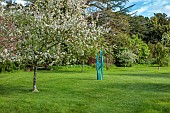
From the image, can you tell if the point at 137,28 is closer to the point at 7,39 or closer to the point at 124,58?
the point at 124,58

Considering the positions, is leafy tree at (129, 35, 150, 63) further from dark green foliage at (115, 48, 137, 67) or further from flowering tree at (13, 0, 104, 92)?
flowering tree at (13, 0, 104, 92)

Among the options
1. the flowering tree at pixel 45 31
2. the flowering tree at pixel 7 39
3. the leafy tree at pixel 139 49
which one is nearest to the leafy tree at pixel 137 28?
the leafy tree at pixel 139 49

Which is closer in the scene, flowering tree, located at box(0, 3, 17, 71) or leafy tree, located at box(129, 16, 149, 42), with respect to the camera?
flowering tree, located at box(0, 3, 17, 71)

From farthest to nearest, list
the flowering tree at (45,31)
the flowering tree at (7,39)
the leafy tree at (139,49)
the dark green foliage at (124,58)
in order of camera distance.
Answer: the leafy tree at (139,49), the dark green foliage at (124,58), the flowering tree at (45,31), the flowering tree at (7,39)

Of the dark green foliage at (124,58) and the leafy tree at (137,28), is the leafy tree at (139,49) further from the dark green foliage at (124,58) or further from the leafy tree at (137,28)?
the leafy tree at (137,28)

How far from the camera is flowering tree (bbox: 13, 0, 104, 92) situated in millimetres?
12570

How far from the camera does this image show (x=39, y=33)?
501 inches

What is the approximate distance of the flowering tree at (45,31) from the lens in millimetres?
12570

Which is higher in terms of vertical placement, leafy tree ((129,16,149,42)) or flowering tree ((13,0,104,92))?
leafy tree ((129,16,149,42))

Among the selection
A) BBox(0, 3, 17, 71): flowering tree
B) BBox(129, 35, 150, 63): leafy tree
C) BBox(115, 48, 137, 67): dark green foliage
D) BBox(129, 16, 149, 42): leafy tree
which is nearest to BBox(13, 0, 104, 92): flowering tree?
BBox(0, 3, 17, 71): flowering tree

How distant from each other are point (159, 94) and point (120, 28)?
22305mm

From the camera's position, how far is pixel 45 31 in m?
12.7

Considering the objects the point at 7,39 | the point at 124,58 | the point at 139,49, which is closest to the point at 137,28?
the point at 139,49

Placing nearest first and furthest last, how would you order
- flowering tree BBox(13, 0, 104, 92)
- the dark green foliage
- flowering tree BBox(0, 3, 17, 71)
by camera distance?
flowering tree BBox(0, 3, 17, 71), flowering tree BBox(13, 0, 104, 92), the dark green foliage
